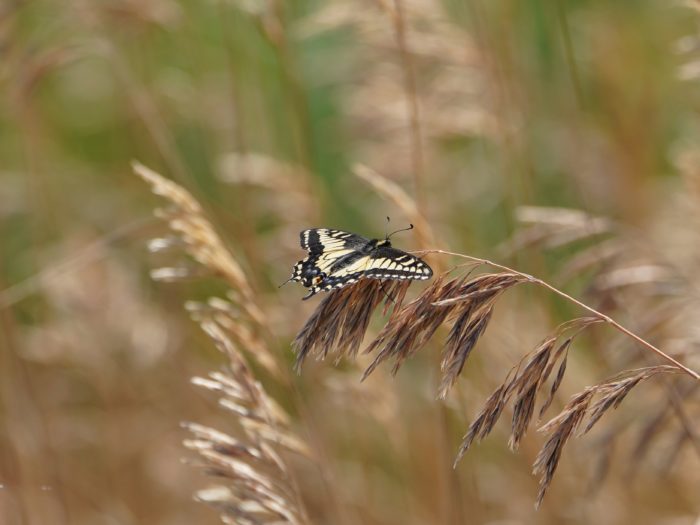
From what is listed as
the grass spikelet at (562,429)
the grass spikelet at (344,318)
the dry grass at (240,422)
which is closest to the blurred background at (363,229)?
the dry grass at (240,422)

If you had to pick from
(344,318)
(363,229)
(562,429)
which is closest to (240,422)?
(344,318)

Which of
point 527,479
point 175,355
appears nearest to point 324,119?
point 175,355

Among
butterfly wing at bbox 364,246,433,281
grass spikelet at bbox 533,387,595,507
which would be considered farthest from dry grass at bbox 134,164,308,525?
grass spikelet at bbox 533,387,595,507

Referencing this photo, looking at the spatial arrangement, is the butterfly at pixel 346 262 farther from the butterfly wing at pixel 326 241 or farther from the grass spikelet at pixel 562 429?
the grass spikelet at pixel 562 429

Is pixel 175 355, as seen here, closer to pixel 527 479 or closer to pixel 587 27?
pixel 527 479

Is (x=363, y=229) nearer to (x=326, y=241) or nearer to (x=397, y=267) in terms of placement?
(x=326, y=241)
